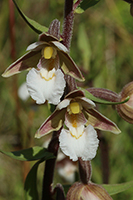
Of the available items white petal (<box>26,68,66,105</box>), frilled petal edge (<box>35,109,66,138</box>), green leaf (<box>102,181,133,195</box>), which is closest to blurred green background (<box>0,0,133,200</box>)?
green leaf (<box>102,181,133,195</box>)

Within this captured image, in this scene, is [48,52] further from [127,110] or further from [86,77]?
[86,77]

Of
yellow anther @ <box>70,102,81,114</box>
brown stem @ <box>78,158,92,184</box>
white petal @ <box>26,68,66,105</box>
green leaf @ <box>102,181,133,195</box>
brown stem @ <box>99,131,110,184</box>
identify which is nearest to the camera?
white petal @ <box>26,68,66,105</box>

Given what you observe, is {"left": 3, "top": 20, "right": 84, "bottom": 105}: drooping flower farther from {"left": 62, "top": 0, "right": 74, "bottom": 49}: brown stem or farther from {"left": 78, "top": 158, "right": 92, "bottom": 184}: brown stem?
{"left": 78, "top": 158, "right": 92, "bottom": 184}: brown stem

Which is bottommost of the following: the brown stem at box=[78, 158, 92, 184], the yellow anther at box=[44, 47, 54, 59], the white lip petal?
the brown stem at box=[78, 158, 92, 184]

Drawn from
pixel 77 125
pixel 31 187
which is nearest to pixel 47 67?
pixel 77 125

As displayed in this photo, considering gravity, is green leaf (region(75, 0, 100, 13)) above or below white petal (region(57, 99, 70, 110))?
above

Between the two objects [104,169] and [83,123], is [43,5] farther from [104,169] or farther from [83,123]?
[83,123]

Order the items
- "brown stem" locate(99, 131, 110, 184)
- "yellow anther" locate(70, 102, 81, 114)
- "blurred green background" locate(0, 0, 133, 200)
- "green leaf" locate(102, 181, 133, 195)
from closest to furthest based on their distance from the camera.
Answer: "yellow anther" locate(70, 102, 81, 114) < "green leaf" locate(102, 181, 133, 195) < "brown stem" locate(99, 131, 110, 184) < "blurred green background" locate(0, 0, 133, 200)

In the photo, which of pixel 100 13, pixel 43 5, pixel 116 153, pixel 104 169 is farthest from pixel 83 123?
pixel 43 5
